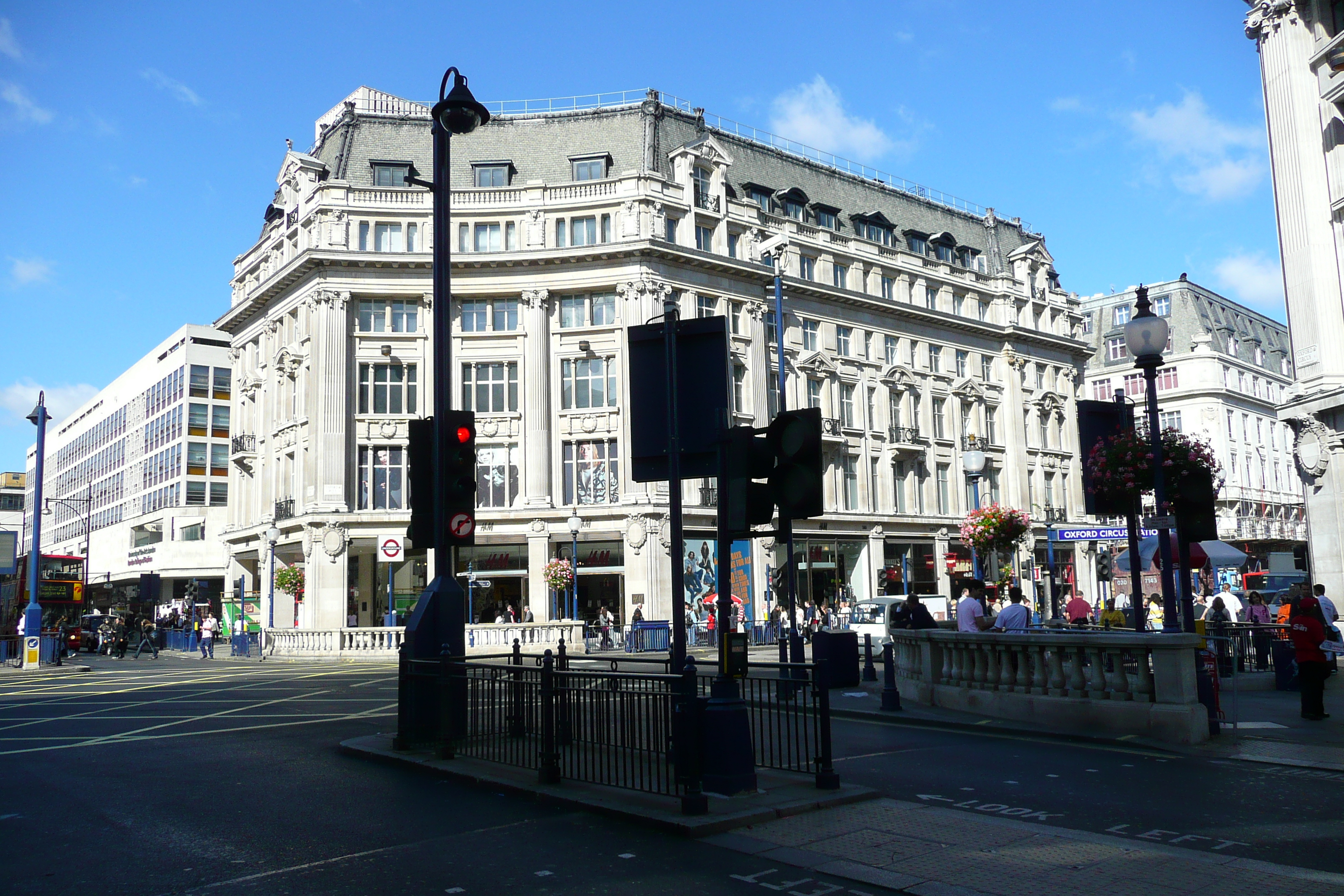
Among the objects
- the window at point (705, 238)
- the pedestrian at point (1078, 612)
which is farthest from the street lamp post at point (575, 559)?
the pedestrian at point (1078, 612)

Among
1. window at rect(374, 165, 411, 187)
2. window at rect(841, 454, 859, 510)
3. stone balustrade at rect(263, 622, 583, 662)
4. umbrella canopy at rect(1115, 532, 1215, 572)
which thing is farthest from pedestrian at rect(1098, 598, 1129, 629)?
window at rect(374, 165, 411, 187)

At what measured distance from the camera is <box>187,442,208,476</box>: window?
7175 centimetres

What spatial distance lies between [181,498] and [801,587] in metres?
44.6

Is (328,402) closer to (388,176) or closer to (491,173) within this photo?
(388,176)

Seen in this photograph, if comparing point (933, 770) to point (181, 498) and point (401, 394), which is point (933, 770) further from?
point (181, 498)

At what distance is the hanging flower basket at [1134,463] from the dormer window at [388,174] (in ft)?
127

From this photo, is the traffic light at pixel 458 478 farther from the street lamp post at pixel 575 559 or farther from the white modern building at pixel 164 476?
the white modern building at pixel 164 476

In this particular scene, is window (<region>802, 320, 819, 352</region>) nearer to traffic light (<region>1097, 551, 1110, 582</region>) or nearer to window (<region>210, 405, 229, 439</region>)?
traffic light (<region>1097, 551, 1110, 582</region>)

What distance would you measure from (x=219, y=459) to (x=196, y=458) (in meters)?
1.47

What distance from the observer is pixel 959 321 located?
61188mm

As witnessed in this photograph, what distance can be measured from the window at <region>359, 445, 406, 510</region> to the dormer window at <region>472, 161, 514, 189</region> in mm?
13135

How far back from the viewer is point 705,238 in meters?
50.4

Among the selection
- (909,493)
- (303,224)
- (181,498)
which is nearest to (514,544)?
(303,224)

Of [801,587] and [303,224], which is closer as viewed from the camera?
[303,224]
